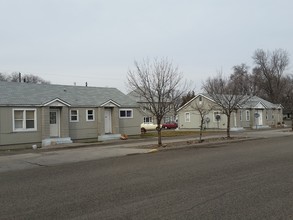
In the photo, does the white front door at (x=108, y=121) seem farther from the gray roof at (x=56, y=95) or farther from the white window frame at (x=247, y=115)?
the white window frame at (x=247, y=115)

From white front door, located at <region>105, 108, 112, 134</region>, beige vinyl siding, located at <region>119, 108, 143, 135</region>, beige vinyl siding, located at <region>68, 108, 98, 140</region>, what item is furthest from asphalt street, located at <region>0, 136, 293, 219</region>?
beige vinyl siding, located at <region>119, 108, 143, 135</region>

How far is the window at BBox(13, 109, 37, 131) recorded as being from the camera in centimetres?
2698

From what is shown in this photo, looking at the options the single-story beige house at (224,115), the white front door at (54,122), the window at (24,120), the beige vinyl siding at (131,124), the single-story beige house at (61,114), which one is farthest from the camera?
the single-story beige house at (224,115)

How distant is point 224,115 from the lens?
47938mm

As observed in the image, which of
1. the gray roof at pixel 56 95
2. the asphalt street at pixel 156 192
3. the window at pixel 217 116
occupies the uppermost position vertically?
the gray roof at pixel 56 95

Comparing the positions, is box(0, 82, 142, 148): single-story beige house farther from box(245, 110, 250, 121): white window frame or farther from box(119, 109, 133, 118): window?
box(245, 110, 250, 121): white window frame

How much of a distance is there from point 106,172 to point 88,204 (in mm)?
4928

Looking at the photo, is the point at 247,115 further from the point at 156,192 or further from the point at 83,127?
the point at 156,192

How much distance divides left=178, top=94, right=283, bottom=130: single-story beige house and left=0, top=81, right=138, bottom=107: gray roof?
14.0 meters

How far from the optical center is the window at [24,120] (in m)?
27.0

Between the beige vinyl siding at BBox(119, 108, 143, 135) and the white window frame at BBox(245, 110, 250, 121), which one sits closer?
the beige vinyl siding at BBox(119, 108, 143, 135)

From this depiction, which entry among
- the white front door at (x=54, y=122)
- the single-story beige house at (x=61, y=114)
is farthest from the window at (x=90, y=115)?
the white front door at (x=54, y=122)

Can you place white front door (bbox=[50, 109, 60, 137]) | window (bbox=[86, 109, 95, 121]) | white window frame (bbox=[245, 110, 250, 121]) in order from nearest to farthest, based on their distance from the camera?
white front door (bbox=[50, 109, 60, 137])
window (bbox=[86, 109, 95, 121])
white window frame (bbox=[245, 110, 250, 121])

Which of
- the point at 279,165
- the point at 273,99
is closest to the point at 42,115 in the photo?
the point at 279,165
